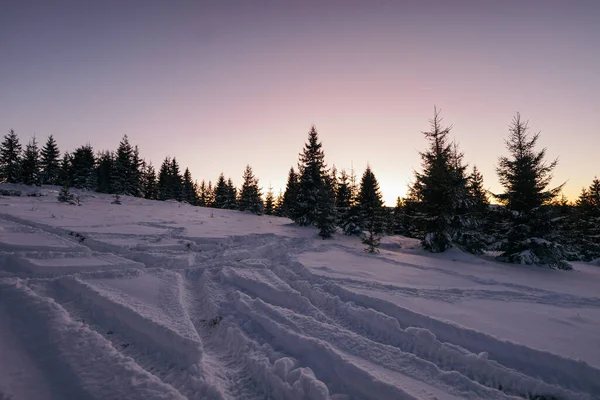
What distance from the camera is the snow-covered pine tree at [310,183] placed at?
23859 millimetres

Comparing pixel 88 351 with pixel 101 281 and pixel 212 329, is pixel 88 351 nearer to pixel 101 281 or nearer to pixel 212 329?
pixel 212 329

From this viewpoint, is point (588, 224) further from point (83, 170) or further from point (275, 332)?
Result: point (83, 170)

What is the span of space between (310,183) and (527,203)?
15747mm

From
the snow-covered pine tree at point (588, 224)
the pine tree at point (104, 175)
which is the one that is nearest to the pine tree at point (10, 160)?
the pine tree at point (104, 175)

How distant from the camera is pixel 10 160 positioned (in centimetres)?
3991

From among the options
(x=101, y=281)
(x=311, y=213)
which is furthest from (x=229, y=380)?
(x=311, y=213)

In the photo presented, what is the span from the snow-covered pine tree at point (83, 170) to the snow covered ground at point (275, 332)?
44.1 metres

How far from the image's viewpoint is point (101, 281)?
20.4 feet

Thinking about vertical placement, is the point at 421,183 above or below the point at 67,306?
above

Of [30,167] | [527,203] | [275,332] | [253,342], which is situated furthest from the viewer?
[30,167]

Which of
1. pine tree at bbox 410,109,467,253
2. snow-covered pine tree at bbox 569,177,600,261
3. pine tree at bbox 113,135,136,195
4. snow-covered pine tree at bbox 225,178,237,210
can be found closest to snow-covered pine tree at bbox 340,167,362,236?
pine tree at bbox 410,109,467,253

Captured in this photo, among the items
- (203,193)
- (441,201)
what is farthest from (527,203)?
(203,193)

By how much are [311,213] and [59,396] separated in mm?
21217

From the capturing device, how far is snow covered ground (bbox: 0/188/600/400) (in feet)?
10.9
